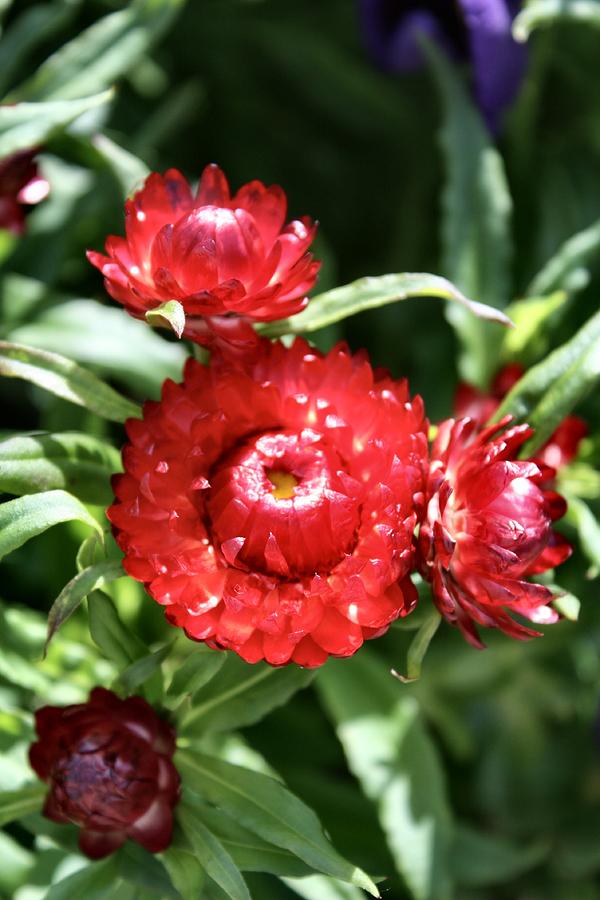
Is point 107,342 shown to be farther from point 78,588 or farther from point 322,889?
point 322,889

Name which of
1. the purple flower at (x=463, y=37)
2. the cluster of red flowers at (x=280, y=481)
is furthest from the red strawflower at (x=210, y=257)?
the purple flower at (x=463, y=37)

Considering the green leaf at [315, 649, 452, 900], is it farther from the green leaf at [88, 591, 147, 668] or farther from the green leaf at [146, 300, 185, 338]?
the green leaf at [146, 300, 185, 338]

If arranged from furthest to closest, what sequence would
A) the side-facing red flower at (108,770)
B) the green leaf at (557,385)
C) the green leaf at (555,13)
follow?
the green leaf at (555,13)
the green leaf at (557,385)
the side-facing red flower at (108,770)

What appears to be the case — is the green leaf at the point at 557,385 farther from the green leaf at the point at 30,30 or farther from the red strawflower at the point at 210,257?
the green leaf at the point at 30,30

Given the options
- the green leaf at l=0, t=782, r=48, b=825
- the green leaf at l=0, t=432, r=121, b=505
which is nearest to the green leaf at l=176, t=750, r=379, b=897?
the green leaf at l=0, t=782, r=48, b=825

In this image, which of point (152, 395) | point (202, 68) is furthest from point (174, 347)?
point (202, 68)

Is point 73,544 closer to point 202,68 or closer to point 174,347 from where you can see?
point 174,347
